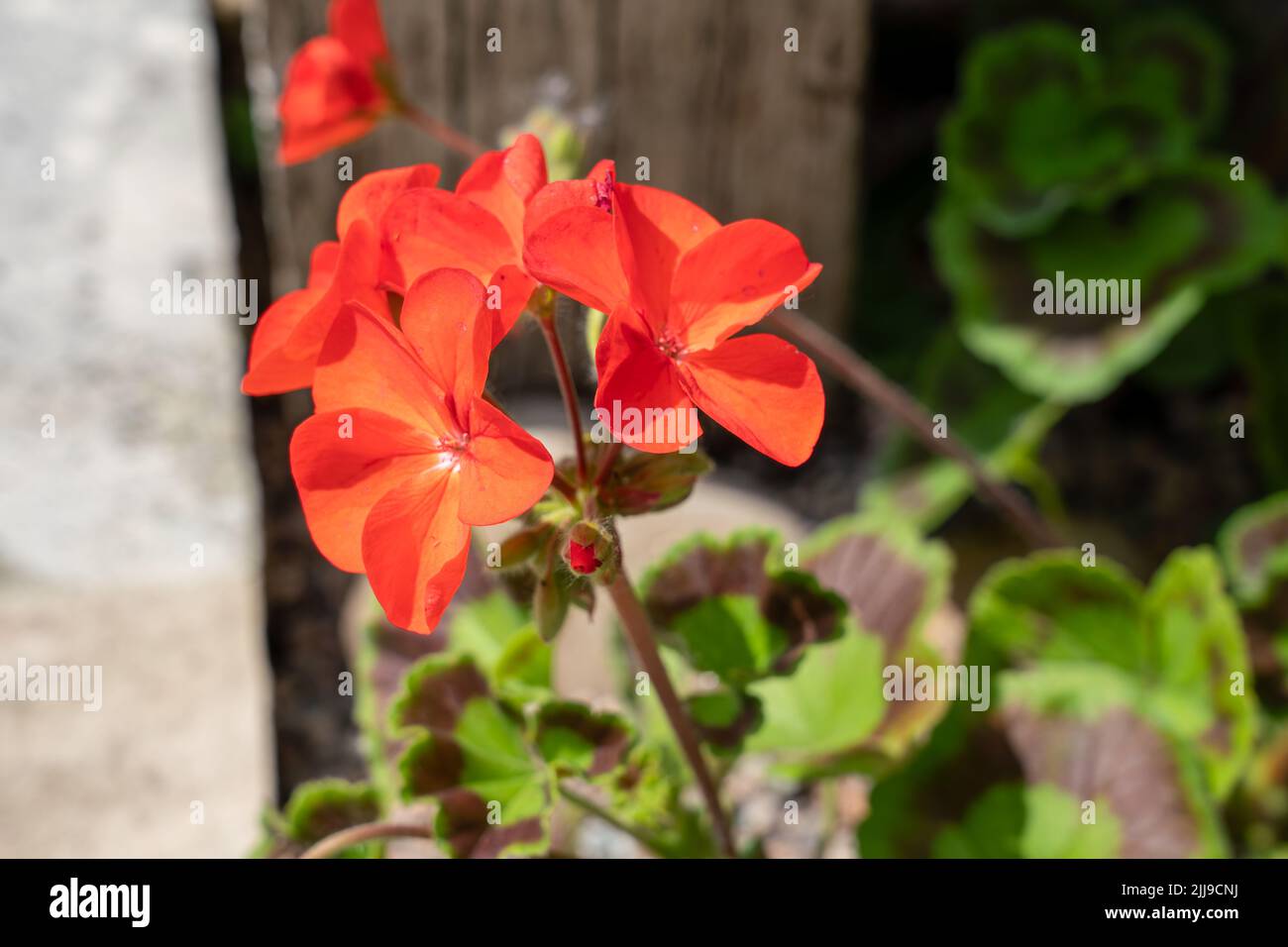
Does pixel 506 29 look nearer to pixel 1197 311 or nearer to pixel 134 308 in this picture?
Answer: pixel 134 308

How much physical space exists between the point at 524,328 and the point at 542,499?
159 millimetres

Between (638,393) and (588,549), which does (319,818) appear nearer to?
(588,549)

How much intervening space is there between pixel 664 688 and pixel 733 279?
357mm

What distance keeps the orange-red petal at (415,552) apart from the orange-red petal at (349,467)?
0.03 m

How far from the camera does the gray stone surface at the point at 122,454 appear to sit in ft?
5.87

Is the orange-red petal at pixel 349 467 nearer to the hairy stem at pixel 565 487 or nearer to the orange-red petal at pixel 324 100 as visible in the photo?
the hairy stem at pixel 565 487

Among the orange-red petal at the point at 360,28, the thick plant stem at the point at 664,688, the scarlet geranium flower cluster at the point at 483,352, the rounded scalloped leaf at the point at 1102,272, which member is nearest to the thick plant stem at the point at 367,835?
the thick plant stem at the point at 664,688

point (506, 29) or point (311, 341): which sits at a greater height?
point (506, 29)

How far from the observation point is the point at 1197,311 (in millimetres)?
2527

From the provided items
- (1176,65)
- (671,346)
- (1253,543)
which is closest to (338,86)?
(671,346)

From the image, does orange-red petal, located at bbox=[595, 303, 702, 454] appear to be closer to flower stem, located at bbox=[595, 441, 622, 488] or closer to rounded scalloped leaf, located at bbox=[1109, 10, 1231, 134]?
flower stem, located at bbox=[595, 441, 622, 488]

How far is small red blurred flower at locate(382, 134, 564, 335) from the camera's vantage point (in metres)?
0.84

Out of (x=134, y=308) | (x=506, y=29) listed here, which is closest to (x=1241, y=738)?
(x=506, y=29)

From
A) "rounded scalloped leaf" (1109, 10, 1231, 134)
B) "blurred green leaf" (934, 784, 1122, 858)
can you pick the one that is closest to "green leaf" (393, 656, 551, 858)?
"blurred green leaf" (934, 784, 1122, 858)
